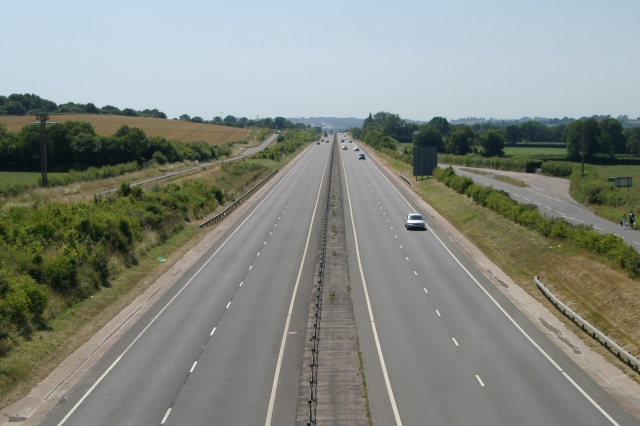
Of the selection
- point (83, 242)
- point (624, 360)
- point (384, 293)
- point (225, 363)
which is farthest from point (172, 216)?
point (624, 360)

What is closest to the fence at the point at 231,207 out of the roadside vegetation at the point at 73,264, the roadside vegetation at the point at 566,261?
the roadside vegetation at the point at 73,264

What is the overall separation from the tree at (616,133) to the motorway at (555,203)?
7779 cm

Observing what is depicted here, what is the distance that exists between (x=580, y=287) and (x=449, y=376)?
43.0 ft

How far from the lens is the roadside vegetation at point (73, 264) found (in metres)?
25.0

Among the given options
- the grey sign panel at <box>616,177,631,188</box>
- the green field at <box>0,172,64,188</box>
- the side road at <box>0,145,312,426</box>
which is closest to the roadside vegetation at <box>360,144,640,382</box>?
the grey sign panel at <box>616,177,631,188</box>

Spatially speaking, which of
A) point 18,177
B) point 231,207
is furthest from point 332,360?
point 18,177

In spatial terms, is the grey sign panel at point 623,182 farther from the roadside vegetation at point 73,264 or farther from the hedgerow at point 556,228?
the roadside vegetation at point 73,264

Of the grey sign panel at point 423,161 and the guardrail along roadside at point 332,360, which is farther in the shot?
the grey sign panel at point 423,161

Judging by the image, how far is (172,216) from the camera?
5216cm

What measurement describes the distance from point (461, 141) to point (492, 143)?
13.9 metres

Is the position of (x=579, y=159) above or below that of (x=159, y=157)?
above

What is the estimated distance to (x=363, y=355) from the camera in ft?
77.7

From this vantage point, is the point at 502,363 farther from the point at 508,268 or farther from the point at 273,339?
the point at 508,268

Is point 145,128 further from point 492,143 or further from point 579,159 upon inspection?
point 579,159
